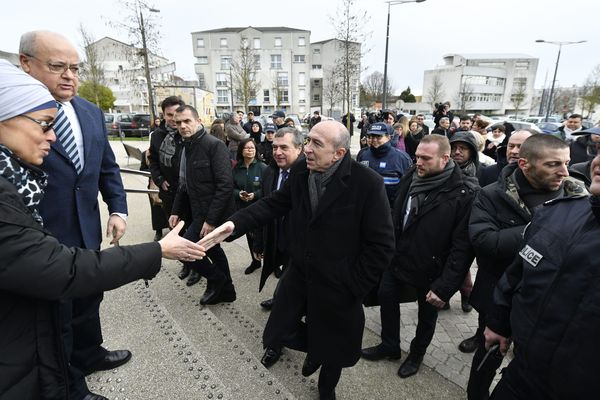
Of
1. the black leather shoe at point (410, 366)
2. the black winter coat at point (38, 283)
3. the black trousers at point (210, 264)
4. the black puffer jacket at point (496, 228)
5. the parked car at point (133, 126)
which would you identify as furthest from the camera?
the parked car at point (133, 126)

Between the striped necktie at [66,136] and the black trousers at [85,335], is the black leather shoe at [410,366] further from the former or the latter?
the striped necktie at [66,136]

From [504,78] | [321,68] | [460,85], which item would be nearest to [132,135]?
[321,68]

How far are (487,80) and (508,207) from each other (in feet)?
275

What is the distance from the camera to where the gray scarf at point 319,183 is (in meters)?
2.41

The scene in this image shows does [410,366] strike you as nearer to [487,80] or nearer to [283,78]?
[283,78]

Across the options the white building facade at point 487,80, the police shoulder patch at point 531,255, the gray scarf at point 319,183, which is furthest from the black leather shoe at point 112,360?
the white building facade at point 487,80

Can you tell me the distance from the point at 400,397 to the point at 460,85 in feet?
244

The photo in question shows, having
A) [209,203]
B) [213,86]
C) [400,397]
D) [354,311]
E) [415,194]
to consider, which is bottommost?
[400,397]

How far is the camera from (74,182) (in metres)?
2.23

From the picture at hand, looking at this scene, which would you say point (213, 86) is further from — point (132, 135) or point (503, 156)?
point (503, 156)

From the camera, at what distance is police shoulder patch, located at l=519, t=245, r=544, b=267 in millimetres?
1566

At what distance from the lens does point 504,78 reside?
243 feet

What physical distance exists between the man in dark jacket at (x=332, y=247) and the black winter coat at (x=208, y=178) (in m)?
0.94

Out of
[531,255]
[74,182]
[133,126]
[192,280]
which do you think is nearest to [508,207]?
[531,255]
